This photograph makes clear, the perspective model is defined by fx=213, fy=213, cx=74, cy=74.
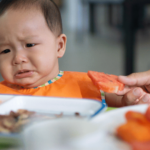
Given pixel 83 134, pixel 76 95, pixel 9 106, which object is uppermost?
pixel 83 134

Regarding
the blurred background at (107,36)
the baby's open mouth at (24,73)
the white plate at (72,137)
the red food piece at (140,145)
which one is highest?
the white plate at (72,137)

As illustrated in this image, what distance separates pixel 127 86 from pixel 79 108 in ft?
1.25

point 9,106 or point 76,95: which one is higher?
point 9,106

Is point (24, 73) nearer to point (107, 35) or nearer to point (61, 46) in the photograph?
point (61, 46)

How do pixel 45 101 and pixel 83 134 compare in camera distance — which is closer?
pixel 83 134

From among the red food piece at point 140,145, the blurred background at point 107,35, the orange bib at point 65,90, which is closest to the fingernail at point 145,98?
the orange bib at point 65,90

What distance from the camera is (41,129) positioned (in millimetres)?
337

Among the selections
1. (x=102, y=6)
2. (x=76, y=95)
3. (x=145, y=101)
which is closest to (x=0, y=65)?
(x=76, y=95)

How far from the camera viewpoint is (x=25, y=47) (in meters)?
0.95

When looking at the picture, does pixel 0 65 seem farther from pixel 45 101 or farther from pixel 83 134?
pixel 83 134

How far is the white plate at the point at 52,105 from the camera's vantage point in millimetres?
608

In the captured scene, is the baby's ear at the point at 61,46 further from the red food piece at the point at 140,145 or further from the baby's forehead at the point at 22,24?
the red food piece at the point at 140,145

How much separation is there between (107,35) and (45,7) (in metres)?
5.88

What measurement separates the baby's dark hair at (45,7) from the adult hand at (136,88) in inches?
17.5
